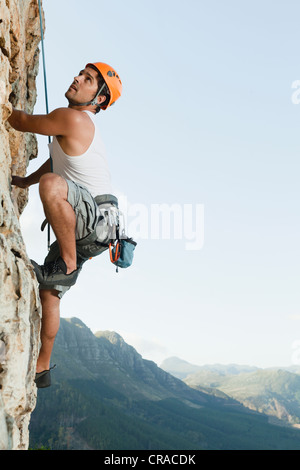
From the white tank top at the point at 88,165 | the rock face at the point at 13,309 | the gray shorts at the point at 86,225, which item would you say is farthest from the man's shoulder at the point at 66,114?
the gray shorts at the point at 86,225

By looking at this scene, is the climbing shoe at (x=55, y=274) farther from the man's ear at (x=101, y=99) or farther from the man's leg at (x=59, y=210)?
the man's ear at (x=101, y=99)

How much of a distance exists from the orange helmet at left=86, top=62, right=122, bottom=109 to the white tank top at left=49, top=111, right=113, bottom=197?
1.72 ft

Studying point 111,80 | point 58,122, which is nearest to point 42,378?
point 58,122

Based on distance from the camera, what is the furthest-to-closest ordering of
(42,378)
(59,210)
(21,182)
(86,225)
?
(21,182) < (42,378) < (86,225) < (59,210)

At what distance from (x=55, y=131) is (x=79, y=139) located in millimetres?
313

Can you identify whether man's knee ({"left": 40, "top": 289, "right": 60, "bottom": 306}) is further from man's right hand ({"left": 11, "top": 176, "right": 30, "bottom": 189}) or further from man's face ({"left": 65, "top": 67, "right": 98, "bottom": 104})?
man's face ({"left": 65, "top": 67, "right": 98, "bottom": 104})

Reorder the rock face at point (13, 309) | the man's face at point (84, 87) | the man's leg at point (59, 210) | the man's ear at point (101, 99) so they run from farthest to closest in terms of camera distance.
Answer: the man's ear at point (101, 99) < the man's face at point (84, 87) < the man's leg at point (59, 210) < the rock face at point (13, 309)

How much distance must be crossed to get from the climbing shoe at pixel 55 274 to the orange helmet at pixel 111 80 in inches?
95.2

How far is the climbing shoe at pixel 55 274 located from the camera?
5.51m

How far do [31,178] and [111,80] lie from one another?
1.88 meters

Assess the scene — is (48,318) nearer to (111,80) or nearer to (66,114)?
(66,114)

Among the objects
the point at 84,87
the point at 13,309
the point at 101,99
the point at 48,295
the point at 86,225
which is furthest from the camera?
the point at 101,99

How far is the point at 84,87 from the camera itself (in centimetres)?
595
